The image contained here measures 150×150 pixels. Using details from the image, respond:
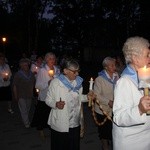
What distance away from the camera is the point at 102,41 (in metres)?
56.4

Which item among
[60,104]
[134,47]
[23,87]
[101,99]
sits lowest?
[23,87]

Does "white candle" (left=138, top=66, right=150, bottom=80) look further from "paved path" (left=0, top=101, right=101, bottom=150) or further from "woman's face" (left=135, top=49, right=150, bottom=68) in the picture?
"paved path" (left=0, top=101, right=101, bottom=150)

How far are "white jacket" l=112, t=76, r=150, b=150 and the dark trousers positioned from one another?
2044 mm

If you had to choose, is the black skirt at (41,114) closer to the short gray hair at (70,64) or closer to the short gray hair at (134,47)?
the short gray hair at (70,64)

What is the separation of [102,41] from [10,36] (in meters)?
13.9

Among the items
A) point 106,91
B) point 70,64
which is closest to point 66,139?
point 70,64

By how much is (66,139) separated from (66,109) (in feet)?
1.60

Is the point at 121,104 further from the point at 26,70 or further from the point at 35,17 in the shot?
Result: the point at 35,17

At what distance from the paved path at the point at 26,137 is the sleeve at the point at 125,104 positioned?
15.3 feet

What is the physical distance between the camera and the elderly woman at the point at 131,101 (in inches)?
137

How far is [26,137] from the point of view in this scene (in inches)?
355

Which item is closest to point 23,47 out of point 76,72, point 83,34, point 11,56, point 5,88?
point 11,56

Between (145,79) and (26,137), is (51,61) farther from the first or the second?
(145,79)

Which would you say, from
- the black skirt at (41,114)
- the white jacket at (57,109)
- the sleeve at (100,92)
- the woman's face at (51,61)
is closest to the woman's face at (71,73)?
the white jacket at (57,109)
